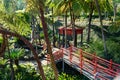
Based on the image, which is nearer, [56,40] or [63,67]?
[63,67]

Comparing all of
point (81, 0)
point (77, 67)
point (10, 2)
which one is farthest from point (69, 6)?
point (10, 2)

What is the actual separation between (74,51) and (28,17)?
11706 millimetres

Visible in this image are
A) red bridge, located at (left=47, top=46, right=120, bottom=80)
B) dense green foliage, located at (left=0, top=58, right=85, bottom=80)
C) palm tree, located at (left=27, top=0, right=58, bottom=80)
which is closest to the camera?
palm tree, located at (left=27, top=0, right=58, bottom=80)

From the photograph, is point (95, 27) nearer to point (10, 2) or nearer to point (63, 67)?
point (63, 67)

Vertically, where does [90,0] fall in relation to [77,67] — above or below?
above

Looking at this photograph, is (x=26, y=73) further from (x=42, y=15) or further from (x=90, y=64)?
(x=42, y=15)

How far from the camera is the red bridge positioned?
20641 mm

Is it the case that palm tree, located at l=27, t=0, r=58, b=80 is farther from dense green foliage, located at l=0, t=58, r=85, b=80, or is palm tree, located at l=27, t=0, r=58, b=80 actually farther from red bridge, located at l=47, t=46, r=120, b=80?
dense green foliage, located at l=0, t=58, r=85, b=80

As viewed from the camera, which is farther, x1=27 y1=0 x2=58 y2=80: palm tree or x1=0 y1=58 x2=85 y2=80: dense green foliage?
x1=0 y1=58 x2=85 y2=80: dense green foliage

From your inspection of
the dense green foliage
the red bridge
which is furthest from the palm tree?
the dense green foliage

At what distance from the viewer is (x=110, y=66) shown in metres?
21.4

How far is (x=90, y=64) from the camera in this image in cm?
2358

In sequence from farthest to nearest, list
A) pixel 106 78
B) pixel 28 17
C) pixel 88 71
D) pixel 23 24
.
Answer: pixel 28 17 < pixel 23 24 < pixel 88 71 < pixel 106 78

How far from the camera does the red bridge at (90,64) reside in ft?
67.7
